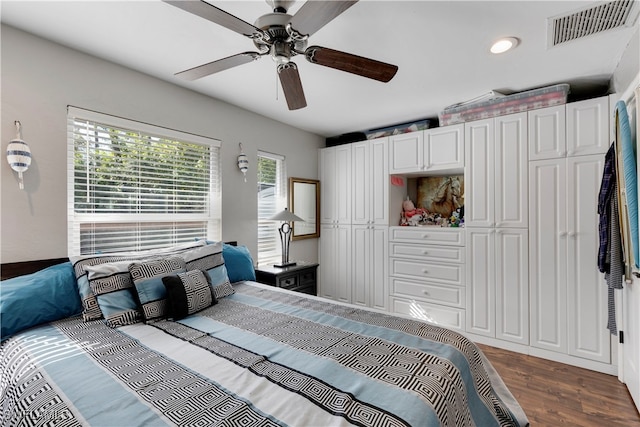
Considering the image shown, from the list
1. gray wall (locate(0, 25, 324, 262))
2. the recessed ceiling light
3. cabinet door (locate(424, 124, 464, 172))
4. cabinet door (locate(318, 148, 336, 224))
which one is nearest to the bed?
gray wall (locate(0, 25, 324, 262))

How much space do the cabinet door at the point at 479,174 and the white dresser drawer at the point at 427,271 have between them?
1.73ft

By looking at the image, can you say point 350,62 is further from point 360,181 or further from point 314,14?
point 360,181

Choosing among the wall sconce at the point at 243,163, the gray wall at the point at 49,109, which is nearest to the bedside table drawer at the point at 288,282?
the wall sconce at the point at 243,163

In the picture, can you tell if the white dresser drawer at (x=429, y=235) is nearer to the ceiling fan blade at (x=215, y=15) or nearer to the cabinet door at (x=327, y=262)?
the cabinet door at (x=327, y=262)

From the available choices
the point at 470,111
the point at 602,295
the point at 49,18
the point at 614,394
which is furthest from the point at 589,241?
the point at 49,18

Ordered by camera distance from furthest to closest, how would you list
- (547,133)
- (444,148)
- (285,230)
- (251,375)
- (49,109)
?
(285,230)
(444,148)
(547,133)
(49,109)
(251,375)

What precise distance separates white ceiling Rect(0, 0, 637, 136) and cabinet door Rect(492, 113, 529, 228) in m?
0.34

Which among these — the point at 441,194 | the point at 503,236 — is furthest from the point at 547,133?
the point at 441,194

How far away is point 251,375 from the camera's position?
114cm

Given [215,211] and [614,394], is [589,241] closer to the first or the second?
[614,394]

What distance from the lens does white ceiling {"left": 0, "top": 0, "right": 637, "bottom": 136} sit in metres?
1.66

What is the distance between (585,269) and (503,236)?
650mm

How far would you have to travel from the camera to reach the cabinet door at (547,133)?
8.60 feet

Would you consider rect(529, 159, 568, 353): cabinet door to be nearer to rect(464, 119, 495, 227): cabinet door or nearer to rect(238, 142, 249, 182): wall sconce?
rect(464, 119, 495, 227): cabinet door
